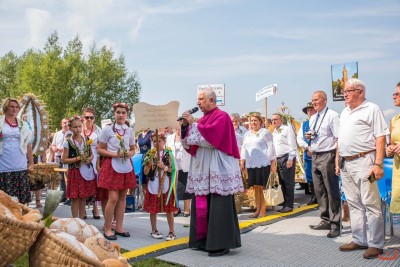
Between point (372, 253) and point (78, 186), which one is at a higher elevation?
Answer: point (78, 186)

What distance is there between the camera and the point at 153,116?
6160 mm

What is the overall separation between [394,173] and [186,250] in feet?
8.79

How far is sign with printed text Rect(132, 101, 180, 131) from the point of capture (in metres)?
6.11

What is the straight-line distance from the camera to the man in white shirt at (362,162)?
5215mm

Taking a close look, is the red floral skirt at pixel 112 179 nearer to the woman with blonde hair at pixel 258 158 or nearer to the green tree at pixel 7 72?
the woman with blonde hair at pixel 258 158

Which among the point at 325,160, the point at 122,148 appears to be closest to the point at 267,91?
the point at 325,160

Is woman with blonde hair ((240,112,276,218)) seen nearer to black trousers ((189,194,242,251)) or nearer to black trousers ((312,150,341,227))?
black trousers ((312,150,341,227))

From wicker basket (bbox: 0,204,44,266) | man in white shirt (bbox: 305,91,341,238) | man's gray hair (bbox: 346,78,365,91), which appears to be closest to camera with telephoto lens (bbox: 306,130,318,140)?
man in white shirt (bbox: 305,91,341,238)

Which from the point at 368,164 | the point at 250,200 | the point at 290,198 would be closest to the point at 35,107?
the point at 250,200

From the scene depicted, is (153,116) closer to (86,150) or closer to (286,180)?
(86,150)

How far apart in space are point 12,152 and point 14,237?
15.0 feet

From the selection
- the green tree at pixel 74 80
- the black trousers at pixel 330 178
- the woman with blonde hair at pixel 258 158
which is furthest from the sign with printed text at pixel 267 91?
the green tree at pixel 74 80

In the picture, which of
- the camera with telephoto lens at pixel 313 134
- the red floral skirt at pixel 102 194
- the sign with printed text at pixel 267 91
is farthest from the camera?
the sign with printed text at pixel 267 91

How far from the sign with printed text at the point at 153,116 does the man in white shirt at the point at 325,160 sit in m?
2.23
